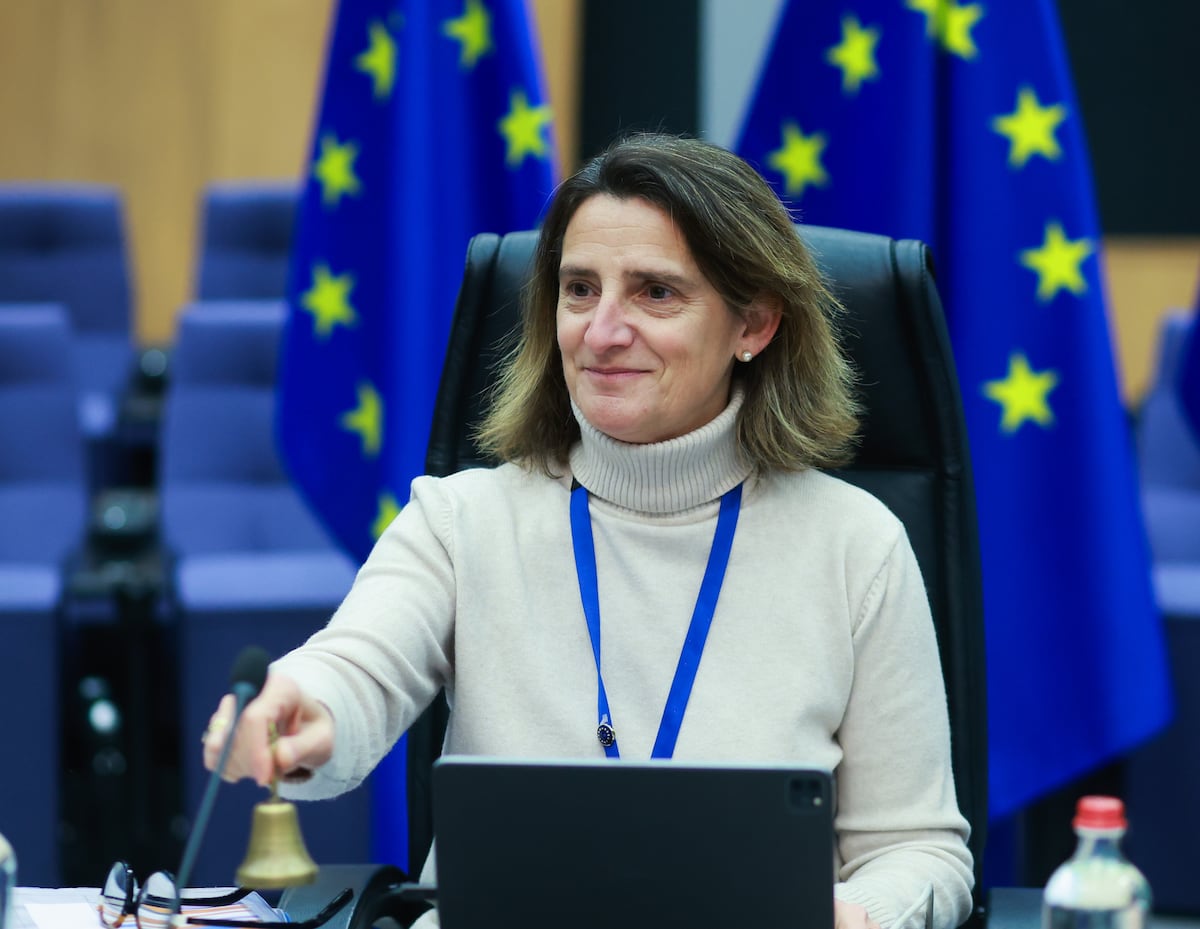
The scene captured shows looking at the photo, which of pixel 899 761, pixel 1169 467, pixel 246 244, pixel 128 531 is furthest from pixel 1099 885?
pixel 246 244

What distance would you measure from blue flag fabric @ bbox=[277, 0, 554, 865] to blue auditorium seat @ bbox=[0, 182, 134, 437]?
179 cm

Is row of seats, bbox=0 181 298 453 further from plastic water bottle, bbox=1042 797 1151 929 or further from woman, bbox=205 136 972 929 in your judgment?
plastic water bottle, bbox=1042 797 1151 929

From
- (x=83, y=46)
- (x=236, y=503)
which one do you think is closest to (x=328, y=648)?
(x=236, y=503)

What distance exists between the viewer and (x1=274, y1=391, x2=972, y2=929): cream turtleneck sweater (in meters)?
1.39

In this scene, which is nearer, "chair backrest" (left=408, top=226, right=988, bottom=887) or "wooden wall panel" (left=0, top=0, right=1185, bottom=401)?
"chair backrest" (left=408, top=226, right=988, bottom=887)

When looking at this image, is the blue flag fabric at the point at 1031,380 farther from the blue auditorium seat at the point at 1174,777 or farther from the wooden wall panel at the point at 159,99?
the wooden wall panel at the point at 159,99

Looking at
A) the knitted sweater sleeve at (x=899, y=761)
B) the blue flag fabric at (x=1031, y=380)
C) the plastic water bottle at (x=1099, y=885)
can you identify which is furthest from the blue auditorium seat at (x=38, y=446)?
the plastic water bottle at (x=1099, y=885)

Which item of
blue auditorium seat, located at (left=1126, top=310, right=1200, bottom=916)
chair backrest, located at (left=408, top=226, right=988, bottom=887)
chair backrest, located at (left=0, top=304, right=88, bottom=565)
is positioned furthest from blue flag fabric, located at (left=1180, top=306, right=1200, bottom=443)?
chair backrest, located at (left=0, top=304, right=88, bottom=565)

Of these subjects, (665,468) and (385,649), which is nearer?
(385,649)

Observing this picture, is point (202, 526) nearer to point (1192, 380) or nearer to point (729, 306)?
point (1192, 380)

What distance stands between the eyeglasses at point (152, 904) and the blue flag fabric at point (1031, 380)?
1.28m

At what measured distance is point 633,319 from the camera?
1444 millimetres

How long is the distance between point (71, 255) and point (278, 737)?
342 cm

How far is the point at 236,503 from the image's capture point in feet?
11.3
